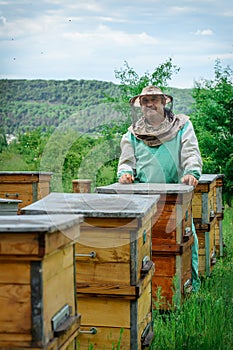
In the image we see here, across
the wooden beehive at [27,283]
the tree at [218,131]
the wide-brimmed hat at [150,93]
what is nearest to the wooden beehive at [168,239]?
the wide-brimmed hat at [150,93]

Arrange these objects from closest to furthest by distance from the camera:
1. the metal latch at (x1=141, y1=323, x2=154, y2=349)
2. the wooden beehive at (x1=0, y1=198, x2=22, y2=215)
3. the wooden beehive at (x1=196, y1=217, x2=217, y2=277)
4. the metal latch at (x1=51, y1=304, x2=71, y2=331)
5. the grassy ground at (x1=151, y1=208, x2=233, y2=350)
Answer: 1. the metal latch at (x1=51, y1=304, x2=71, y2=331)
2. the metal latch at (x1=141, y1=323, x2=154, y2=349)
3. the grassy ground at (x1=151, y1=208, x2=233, y2=350)
4. the wooden beehive at (x1=0, y1=198, x2=22, y2=215)
5. the wooden beehive at (x1=196, y1=217, x2=217, y2=277)

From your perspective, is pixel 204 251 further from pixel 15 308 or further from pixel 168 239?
pixel 15 308

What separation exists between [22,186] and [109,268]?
4.11m

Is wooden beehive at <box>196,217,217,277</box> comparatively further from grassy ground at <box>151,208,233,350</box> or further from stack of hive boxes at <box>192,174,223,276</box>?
grassy ground at <box>151,208,233,350</box>

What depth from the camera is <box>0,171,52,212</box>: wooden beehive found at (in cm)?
698

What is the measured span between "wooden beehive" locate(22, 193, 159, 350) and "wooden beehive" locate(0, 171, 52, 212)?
12.6 feet

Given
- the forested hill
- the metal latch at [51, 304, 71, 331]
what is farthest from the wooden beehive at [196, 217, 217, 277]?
the forested hill

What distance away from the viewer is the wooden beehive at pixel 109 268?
3035mm

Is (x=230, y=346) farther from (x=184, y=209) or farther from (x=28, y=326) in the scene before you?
(x=28, y=326)

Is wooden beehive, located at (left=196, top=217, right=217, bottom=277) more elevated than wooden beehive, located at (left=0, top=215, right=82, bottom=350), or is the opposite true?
wooden beehive, located at (left=0, top=215, right=82, bottom=350)

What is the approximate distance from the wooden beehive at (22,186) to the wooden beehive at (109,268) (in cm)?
384

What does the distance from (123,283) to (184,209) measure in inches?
56.1

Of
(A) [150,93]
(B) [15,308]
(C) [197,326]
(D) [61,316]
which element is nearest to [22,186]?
(A) [150,93]

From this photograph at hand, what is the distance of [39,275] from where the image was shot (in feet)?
6.91
